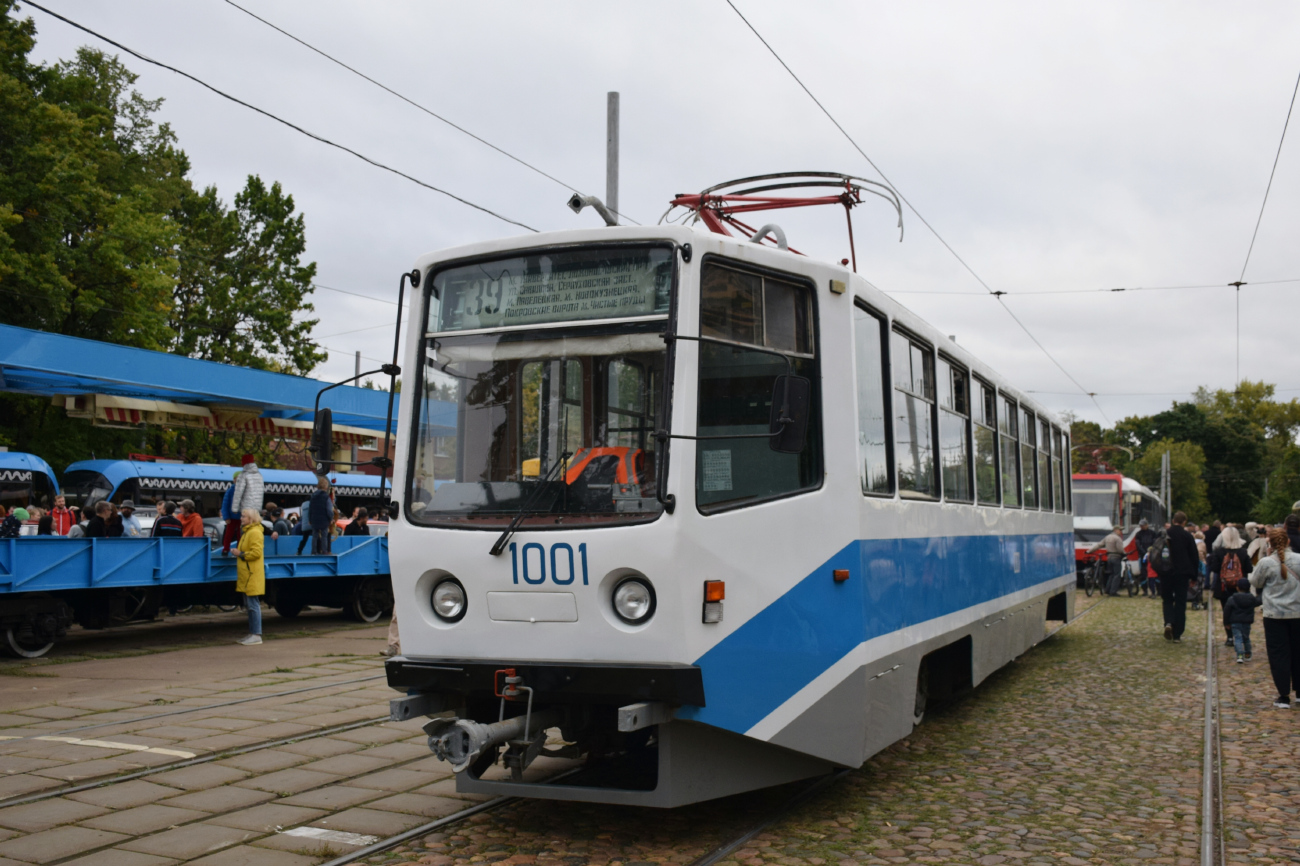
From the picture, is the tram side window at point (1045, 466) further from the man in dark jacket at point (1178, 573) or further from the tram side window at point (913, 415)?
the tram side window at point (913, 415)

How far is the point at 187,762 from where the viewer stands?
7250 mm

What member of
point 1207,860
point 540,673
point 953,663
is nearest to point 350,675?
point 953,663

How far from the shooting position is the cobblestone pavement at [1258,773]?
5.68 m

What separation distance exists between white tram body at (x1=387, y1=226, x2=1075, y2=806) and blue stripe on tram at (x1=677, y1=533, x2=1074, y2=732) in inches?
0.6

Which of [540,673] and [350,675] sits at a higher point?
[540,673]

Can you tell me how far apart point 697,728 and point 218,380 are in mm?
13978

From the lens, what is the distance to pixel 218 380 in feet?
57.2

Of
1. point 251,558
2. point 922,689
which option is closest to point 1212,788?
point 922,689

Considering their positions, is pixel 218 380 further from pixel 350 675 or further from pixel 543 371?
pixel 543 371

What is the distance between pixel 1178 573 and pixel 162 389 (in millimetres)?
14142

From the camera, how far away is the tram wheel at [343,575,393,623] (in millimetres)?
17969

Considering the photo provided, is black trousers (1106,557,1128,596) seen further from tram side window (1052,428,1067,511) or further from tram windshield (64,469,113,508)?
tram windshield (64,469,113,508)

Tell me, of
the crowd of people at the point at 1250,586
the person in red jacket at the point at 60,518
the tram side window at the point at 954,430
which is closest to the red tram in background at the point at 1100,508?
the crowd of people at the point at 1250,586

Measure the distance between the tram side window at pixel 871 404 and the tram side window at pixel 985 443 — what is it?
8.87ft
